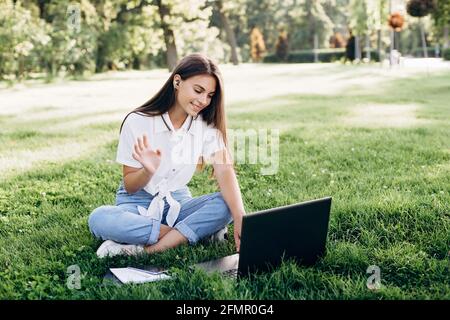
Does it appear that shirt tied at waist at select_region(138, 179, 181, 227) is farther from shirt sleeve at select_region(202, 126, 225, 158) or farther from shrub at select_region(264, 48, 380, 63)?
shrub at select_region(264, 48, 380, 63)

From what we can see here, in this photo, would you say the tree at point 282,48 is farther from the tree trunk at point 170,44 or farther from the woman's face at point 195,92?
the woman's face at point 195,92

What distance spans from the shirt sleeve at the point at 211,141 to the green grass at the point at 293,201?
1.82 ft

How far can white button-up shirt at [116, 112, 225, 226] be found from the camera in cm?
287

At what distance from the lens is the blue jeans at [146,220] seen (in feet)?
9.02

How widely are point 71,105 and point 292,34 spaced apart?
33513 millimetres

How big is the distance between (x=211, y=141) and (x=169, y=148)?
9.8 inches

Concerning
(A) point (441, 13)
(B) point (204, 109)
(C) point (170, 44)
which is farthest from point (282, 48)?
(B) point (204, 109)

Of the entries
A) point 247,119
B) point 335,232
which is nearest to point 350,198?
point 335,232

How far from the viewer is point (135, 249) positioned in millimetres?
2764

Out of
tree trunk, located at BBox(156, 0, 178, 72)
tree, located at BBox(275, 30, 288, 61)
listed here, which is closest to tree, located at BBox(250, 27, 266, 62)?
tree, located at BBox(275, 30, 288, 61)

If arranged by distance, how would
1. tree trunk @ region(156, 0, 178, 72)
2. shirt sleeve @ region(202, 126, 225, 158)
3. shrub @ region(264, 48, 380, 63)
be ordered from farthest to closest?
shrub @ region(264, 48, 380, 63)
tree trunk @ region(156, 0, 178, 72)
shirt sleeve @ region(202, 126, 225, 158)

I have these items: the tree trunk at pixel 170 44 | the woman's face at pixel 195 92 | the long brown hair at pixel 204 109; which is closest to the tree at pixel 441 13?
the long brown hair at pixel 204 109

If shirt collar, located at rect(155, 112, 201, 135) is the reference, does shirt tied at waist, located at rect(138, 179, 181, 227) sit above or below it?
below

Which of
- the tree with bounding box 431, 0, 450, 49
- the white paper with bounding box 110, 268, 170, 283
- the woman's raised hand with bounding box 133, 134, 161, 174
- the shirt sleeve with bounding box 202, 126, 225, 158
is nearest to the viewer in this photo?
the white paper with bounding box 110, 268, 170, 283
